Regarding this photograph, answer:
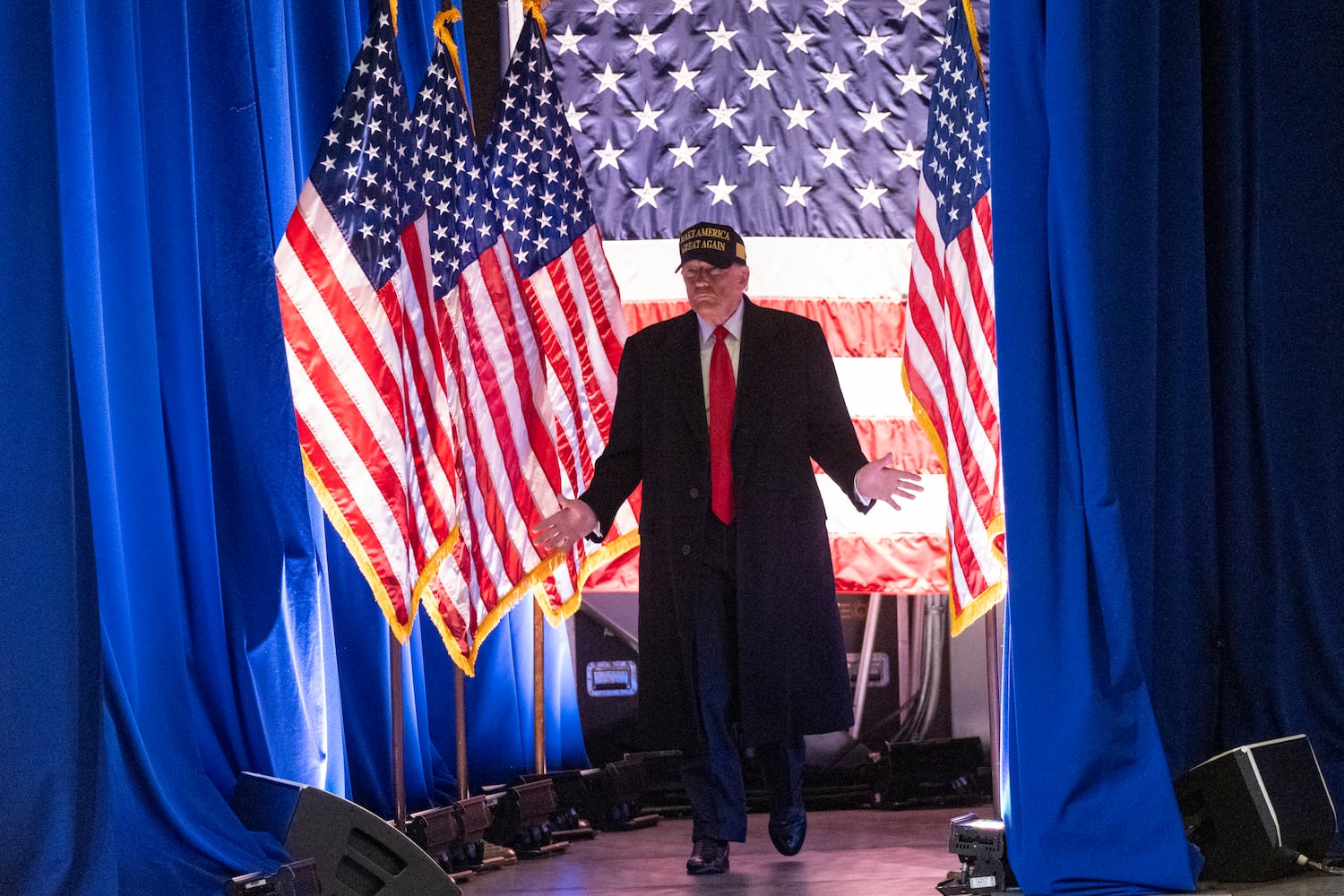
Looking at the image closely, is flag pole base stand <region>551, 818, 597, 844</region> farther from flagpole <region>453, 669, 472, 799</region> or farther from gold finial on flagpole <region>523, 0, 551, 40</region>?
gold finial on flagpole <region>523, 0, 551, 40</region>

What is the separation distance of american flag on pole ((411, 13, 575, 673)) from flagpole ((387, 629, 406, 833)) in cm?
35

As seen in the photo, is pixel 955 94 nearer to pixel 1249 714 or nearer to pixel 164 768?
pixel 1249 714

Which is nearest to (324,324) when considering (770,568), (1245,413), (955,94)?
(770,568)

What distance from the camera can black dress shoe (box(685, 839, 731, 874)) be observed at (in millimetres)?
3812

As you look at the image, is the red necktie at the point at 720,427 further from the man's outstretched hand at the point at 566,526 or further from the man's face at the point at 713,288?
the man's outstretched hand at the point at 566,526

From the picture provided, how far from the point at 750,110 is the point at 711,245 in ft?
4.68

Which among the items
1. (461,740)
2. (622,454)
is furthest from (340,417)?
(461,740)

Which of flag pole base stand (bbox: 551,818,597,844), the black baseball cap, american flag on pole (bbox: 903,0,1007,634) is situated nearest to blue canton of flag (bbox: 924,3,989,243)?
american flag on pole (bbox: 903,0,1007,634)

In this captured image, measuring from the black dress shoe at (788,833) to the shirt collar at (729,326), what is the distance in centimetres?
140

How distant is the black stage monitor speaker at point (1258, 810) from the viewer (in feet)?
10.1

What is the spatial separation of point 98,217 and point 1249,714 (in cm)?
305

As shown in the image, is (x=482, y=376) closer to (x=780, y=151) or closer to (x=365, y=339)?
(x=365, y=339)

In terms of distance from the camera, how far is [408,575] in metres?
3.95

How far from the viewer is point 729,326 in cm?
421
